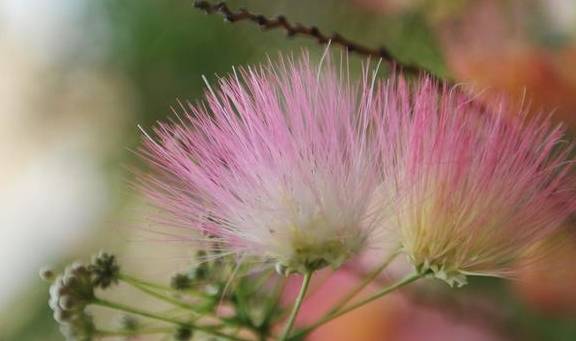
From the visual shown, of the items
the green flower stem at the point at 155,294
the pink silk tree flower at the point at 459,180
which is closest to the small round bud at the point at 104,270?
the green flower stem at the point at 155,294

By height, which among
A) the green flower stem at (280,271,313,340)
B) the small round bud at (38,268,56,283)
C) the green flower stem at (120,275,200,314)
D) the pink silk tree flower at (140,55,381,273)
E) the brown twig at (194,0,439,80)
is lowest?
the small round bud at (38,268,56,283)

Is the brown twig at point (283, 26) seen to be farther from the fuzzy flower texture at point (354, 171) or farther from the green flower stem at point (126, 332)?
the green flower stem at point (126, 332)

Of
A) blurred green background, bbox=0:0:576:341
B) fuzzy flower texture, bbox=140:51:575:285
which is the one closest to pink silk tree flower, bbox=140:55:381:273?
fuzzy flower texture, bbox=140:51:575:285

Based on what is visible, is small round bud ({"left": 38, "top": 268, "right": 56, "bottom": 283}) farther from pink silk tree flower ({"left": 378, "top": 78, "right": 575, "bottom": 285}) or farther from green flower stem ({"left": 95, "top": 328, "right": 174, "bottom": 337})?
pink silk tree flower ({"left": 378, "top": 78, "right": 575, "bottom": 285})

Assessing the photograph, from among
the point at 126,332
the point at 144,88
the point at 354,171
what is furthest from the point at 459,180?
the point at 144,88

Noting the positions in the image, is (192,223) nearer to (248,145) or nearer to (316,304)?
(248,145)

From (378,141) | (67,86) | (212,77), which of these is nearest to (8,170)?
(67,86)
